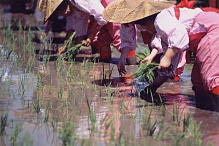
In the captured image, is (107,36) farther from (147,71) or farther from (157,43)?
(147,71)

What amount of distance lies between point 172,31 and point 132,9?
67 centimetres

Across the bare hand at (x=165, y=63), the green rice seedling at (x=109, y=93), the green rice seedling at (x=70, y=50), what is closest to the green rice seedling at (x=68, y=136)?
the bare hand at (x=165, y=63)

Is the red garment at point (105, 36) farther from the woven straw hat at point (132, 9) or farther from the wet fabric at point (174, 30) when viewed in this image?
the wet fabric at point (174, 30)

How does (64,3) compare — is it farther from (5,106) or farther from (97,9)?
(5,106)

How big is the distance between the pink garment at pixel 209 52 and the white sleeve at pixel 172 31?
24 centimetres

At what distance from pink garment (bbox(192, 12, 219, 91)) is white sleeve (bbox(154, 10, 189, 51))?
241mm

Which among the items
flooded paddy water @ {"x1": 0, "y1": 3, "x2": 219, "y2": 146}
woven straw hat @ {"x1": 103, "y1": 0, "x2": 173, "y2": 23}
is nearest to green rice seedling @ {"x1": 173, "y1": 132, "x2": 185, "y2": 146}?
flooded paddy water @ {"x1": 0, "y1": 3, "x2": 219, "y2": 146}

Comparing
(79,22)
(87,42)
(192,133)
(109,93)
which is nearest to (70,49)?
(87,42)

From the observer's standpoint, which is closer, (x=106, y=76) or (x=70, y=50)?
(x=106, y=76)

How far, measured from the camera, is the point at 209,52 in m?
5.46

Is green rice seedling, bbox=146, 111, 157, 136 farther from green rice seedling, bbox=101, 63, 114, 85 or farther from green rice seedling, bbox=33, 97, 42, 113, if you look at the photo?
green rice seedling, bbox=101, 63, 114, 85

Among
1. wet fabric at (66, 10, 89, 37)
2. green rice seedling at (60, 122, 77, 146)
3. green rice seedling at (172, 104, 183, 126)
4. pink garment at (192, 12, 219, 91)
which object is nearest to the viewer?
green rice seedling at (60, 122, 77, 146)

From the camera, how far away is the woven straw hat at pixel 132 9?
5730mm

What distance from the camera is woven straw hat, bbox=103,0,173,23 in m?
5.73
